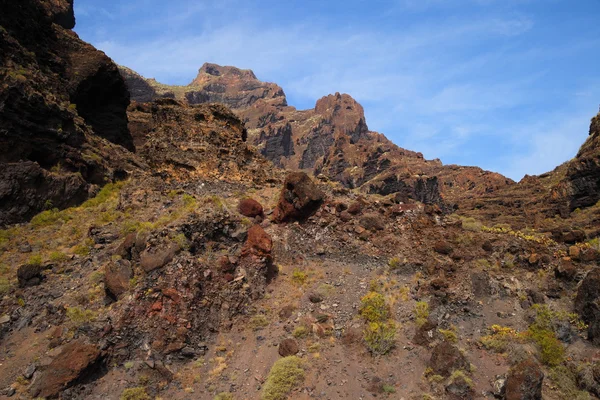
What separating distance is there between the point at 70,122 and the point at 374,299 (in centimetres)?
2133

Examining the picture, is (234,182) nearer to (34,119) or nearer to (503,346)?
(34,119)

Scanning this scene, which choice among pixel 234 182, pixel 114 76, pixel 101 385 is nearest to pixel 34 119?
pixel 234 182

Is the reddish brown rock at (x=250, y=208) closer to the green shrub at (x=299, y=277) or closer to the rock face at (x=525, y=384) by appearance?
the green shrub at (x=299, y=277)

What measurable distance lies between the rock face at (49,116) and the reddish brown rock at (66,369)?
10.5m

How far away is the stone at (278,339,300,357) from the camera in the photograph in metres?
11.7

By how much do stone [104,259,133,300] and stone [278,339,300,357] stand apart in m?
5.67

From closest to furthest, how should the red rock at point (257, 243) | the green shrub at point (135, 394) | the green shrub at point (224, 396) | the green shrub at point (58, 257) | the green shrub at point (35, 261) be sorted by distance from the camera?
the green shrub at point (135, 394) → the green shrub at point (224, 396) → the green shrub at point (35, 261) → the green shrub at point (58, 257) → the red rock at point (257, 243)

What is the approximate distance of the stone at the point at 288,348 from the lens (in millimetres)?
11703

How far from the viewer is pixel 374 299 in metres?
13.5

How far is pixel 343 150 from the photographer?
363ft

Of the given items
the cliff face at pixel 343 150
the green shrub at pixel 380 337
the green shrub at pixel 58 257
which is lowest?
the green shrub at pixel 58 257

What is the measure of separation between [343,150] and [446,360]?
101985mm

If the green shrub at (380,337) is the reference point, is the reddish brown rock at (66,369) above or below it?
below

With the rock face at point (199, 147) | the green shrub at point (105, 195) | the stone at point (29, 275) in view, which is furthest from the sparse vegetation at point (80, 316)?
the rock face at point (199, 147)
